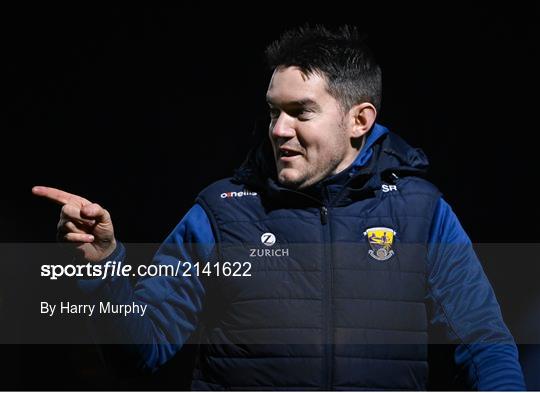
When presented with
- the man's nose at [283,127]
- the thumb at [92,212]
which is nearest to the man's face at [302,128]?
the man's nose at [283,127]

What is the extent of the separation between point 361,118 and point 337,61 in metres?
0.18

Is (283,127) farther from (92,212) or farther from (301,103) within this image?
(92,212)

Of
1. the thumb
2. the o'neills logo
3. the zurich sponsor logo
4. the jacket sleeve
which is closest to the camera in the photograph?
the thumb

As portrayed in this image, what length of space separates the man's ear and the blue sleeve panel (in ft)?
0.99

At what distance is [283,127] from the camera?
254 centimetres

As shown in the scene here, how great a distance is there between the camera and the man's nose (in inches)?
99.9

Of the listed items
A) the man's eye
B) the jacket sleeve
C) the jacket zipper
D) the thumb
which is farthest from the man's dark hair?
the thumb

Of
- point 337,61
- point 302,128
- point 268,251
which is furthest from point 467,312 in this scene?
point 337,61

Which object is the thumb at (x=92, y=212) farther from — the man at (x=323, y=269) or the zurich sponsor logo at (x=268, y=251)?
the zurich sponsor logo at (x=268, y=251)

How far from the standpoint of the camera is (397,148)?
8.87 ft

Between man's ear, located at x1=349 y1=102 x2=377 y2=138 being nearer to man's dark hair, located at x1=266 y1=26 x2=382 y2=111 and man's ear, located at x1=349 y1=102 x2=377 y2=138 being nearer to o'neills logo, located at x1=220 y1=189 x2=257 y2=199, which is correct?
man's dark hair, located at x1=266 y1=26 x2=382 y2=111

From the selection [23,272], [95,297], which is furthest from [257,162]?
[23,272]

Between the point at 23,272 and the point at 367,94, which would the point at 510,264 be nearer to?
the point at 367,94

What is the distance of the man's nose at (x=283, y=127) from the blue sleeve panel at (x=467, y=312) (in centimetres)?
47
